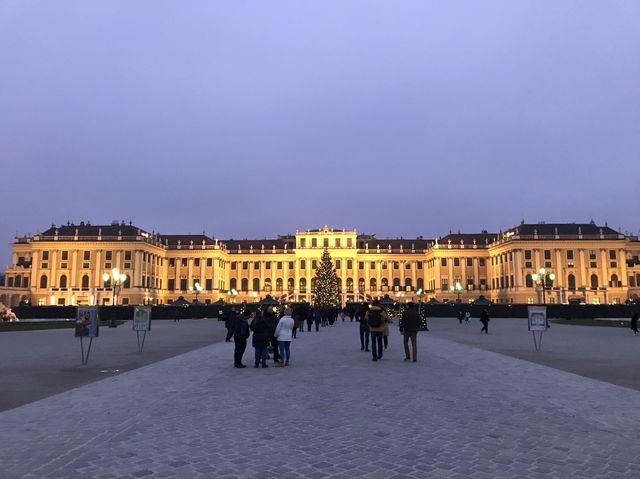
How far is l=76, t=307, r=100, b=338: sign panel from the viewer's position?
15164 mm

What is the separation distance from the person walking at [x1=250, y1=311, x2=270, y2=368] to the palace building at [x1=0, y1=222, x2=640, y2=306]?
7604cm

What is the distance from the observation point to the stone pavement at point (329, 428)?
576 cm

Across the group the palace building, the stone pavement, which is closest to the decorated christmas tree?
the palace building

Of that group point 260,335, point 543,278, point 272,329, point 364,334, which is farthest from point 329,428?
point 543,278

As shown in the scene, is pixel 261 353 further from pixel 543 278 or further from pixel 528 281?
pixel 528 281

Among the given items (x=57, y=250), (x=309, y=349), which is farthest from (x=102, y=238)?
(x=309, y=349)

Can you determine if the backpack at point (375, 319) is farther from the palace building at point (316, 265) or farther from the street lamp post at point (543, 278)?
the palace building at point (316, 265)

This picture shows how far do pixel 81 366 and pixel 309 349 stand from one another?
29.1 feet

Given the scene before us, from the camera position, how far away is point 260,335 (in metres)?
14.8

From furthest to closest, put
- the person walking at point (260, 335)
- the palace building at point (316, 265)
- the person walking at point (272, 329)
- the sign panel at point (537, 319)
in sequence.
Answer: the palace building at point (316, 265)
the sign panel at point (537, 319)
the person walking at point (272, 329)
the person walking at point (260, 335)

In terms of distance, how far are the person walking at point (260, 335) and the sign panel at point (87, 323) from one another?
4.91m

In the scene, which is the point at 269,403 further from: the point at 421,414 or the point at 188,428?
the point at 421,414

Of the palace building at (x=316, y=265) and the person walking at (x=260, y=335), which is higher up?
the palace building at (x=316, y=265)

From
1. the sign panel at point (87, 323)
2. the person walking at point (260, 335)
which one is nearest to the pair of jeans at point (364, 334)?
the person walking at point (260, 335)
